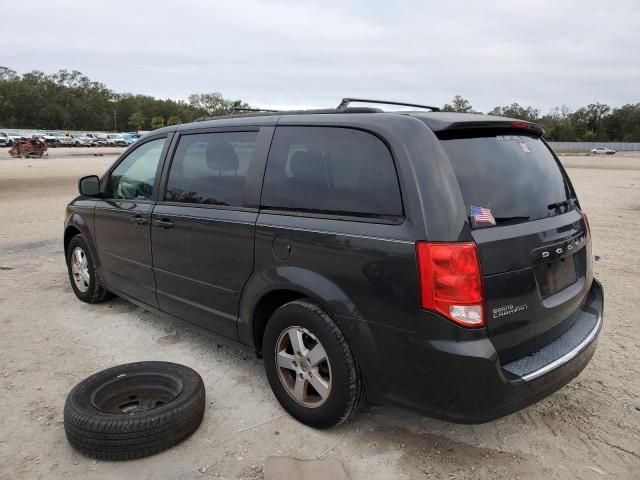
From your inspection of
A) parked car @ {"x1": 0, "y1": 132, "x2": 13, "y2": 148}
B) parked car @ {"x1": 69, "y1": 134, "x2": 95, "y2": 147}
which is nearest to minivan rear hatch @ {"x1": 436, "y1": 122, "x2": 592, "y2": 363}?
parked car @ {"x1": 0, "y1": 132, "x2": 13, "y2": 148}

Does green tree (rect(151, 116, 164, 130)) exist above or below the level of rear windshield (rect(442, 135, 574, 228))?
above

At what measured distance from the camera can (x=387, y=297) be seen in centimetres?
254

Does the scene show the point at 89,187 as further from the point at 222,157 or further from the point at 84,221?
the point at 222,157

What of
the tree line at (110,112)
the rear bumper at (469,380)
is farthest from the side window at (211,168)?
the tree line at (110,112)

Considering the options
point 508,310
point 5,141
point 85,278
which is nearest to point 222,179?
point 508,310

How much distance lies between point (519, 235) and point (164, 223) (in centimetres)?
249

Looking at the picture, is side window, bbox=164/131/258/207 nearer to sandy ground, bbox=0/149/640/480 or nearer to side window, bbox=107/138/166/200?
side window, bbox=107/138/166/200

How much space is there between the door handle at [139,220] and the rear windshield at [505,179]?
8.17ft

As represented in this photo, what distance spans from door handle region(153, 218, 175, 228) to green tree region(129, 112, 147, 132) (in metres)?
138

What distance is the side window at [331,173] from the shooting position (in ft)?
8.73

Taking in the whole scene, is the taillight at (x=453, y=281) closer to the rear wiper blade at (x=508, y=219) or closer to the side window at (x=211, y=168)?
the rear wiper blade at (x=508, y=219)

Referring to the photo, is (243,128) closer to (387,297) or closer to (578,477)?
(387,297)

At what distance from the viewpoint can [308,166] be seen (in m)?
3.04

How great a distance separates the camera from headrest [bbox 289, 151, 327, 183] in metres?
2.97
